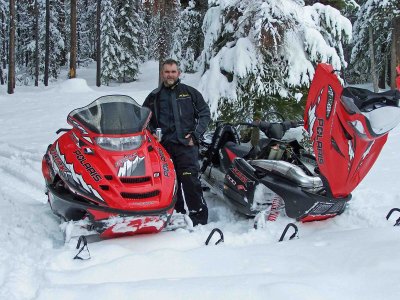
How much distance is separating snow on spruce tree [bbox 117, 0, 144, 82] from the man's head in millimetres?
34309

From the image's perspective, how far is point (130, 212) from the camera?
12.8 ft

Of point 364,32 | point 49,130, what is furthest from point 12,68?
point 364,32

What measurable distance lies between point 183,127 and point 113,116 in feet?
3.41

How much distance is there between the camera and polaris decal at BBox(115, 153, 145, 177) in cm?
408

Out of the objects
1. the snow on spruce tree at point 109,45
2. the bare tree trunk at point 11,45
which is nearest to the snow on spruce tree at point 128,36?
the snow on spruce tree at point 109,45

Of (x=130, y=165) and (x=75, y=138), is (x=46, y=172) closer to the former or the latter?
(x=75, y=138)

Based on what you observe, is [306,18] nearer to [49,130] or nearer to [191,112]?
[191,112]

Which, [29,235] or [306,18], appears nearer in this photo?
[29,235]

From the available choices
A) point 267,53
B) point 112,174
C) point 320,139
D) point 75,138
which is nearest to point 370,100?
point 320,139

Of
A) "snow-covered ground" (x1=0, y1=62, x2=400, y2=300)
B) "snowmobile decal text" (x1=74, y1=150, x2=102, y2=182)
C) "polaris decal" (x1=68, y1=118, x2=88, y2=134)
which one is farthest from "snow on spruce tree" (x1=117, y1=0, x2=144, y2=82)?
"snowmobile decal text" (x1=74, y1=150, x2=102, y2=182)

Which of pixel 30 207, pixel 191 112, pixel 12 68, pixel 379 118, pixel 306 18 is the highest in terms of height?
pixel 306 18

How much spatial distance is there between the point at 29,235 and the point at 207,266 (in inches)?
71.9

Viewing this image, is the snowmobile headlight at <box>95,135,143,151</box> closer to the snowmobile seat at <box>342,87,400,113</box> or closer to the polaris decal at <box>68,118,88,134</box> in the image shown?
the polaris decal at <box>68,118,88,134</box>

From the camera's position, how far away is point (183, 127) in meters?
5.25
